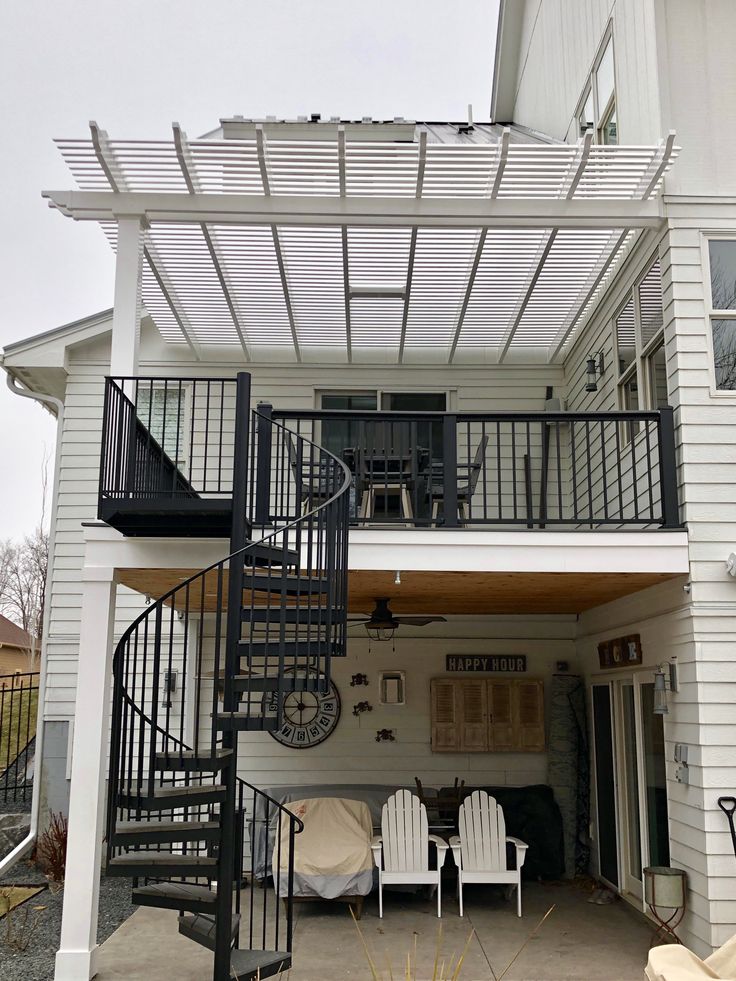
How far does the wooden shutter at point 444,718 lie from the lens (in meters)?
9.46

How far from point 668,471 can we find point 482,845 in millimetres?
3659

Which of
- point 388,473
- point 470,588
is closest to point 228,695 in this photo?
point 388,473

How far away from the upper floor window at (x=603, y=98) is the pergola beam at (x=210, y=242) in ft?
11.6

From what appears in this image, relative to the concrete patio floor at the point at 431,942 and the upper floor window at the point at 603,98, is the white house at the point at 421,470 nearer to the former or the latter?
the upper floor window at the point at 603,98

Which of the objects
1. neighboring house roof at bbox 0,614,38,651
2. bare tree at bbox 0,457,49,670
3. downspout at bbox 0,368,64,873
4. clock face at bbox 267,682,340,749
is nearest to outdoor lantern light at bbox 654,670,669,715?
clock face at bbox 267,682,340,749

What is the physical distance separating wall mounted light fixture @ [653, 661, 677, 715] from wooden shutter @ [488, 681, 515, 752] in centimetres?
306

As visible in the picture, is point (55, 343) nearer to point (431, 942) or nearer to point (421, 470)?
point (421, 470)

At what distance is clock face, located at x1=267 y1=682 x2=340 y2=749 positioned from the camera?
9516 millimetres

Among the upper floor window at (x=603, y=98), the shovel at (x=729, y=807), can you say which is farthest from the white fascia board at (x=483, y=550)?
the upper floor window at (x=603, y=98)

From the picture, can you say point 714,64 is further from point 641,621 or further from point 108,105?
point 108,105

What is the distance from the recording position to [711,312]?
6582mm

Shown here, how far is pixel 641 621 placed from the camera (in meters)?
7.41

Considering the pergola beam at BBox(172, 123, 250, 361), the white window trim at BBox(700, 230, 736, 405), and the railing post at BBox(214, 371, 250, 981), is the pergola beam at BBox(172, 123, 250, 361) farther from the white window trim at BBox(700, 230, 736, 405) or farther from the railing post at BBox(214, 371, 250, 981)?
the white window trim at BBox(700, 230, 736, 405)

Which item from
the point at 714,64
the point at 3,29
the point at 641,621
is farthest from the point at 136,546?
the point at 3,29
